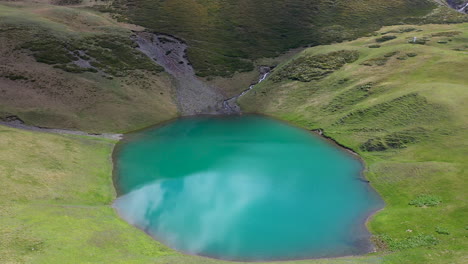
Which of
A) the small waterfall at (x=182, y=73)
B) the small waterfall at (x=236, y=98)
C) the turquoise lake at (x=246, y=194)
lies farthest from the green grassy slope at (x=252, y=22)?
the turquoise lake at (x=246, y=194)

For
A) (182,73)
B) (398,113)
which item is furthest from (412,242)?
(182,73)

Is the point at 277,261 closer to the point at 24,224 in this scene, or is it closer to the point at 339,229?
the point at 339,229

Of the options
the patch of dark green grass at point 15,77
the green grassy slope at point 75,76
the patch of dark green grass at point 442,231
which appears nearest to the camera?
the patch of dark green grass at point 442,231

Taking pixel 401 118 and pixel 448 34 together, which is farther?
pixel 448 34

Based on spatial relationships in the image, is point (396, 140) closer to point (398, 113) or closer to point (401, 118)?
point (401, 118)

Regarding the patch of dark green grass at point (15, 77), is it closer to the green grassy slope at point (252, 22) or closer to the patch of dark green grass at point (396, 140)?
the green grassy slope at point (252, 22)

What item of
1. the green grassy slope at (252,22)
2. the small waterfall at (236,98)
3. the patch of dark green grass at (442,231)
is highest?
the green grassy slope at (252,22)
